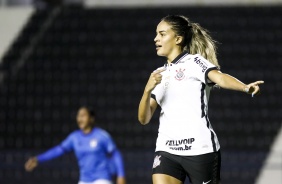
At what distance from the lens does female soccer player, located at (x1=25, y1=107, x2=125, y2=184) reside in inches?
352

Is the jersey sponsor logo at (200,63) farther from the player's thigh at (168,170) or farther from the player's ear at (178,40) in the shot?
the player's thigh at (168,170)

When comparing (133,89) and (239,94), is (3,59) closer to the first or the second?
(133,89)

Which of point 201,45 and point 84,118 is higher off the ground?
point 201,45

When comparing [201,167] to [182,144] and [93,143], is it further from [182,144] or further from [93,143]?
[93,143]

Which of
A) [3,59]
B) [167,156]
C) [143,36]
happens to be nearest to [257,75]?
[143,36]

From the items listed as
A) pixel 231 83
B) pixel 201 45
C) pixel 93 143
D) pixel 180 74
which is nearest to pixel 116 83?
pixel 93 143

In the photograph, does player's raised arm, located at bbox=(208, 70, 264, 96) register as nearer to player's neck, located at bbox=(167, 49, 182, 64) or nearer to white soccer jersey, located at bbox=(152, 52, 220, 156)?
white soccer jersey, located at bbox=(152, 52, 220, 156)

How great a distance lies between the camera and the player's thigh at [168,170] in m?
4.57

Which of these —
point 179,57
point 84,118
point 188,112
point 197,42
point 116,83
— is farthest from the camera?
point 116,83

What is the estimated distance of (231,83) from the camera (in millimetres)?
4309

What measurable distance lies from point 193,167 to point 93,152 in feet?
15.2

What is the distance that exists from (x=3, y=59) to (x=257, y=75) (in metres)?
5.69

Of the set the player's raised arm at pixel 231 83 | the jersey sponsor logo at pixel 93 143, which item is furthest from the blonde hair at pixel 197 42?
the jersey sponsor logo at pixel 93 143

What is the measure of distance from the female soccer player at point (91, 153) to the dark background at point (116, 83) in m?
3.03
